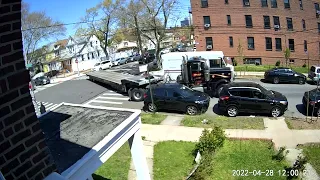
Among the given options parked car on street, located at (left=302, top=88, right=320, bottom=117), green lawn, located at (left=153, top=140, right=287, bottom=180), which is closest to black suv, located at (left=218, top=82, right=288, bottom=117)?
parked car on street, located at (left=302, top=88, right=320, bottom=117)

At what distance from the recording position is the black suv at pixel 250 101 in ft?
48.4

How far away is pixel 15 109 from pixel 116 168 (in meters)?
7.58

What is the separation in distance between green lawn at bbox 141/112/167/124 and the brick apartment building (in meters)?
21.0

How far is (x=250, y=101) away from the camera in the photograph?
14984 millimetres

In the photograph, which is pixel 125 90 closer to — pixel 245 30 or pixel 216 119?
pixel 216 119

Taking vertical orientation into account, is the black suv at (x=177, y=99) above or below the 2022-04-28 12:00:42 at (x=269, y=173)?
above

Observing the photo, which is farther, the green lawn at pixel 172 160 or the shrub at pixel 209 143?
the shrub at pixel 209 143

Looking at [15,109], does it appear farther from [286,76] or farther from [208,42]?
[208,42]

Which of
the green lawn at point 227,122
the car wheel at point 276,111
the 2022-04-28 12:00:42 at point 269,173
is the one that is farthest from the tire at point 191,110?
the 2022-04-28 12:00:42 at point 269,173

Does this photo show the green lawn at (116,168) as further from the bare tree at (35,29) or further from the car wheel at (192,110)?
the bare tree at (35,29)

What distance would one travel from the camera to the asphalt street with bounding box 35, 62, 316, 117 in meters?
17.4

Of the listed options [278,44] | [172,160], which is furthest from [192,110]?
[278,44]

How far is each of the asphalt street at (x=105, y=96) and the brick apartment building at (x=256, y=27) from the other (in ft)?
34.4

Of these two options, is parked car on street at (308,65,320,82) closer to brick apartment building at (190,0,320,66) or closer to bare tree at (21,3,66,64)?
brick apartment building at (190,0,320,66)
